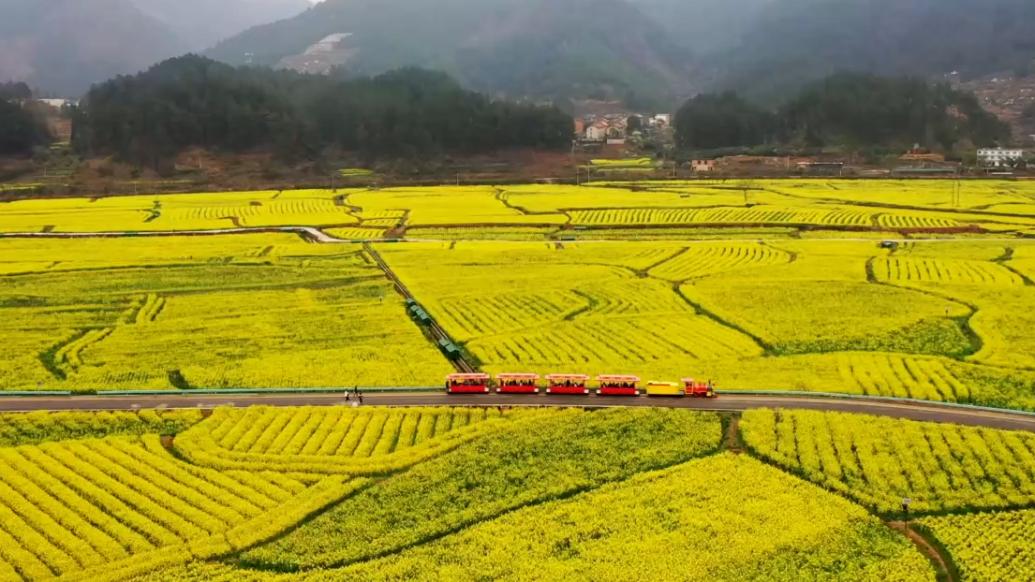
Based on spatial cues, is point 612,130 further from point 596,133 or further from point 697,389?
point 697,389

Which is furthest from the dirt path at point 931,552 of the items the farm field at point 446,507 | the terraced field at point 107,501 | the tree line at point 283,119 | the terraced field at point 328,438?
the tree line at point 283,119

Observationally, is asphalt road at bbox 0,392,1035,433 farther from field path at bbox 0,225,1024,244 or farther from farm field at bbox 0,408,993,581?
field path at bbox 0,225,1024,244

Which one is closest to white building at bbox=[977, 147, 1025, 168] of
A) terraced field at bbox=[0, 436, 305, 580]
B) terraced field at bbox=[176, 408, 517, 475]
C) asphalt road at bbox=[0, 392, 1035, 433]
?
asphalt road at bbox=[0, 392, 1035, 433]

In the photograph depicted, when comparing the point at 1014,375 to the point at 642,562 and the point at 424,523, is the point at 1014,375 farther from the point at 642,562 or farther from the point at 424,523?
the point at 424,523

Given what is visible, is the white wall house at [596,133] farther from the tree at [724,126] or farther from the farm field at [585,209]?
the farm field at [585,209]

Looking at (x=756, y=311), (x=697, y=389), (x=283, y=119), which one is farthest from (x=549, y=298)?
(x=283, y=119)

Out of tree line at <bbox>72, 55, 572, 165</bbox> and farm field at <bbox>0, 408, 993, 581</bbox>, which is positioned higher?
tree line at <bbox>72, 55, 572, 165</bbox>

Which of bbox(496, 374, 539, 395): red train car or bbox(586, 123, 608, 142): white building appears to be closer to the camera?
bbox(496, 374, 539, 395): red train car

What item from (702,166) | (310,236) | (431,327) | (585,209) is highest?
(702,166)
